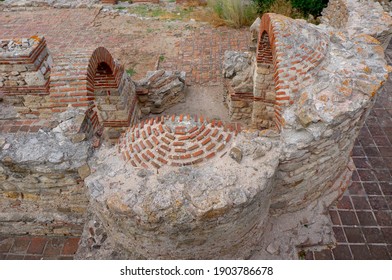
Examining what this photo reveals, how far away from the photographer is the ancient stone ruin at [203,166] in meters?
3.29

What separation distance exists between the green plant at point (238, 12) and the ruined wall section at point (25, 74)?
602 centimetres

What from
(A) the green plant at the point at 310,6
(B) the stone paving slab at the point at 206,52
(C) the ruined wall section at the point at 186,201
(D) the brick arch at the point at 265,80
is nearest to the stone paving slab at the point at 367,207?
(C) the ruined wall section at the point at 186,201

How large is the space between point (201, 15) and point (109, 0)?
3.72 m

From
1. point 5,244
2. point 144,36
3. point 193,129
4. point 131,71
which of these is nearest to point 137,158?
point 193,129

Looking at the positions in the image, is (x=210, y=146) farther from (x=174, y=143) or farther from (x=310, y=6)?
(x=310, y=6)

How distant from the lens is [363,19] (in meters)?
6.74

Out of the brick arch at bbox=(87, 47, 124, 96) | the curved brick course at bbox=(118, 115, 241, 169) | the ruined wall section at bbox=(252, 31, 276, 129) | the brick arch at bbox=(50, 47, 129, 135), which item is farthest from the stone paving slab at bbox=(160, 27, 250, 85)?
the curved brick course at bbox=(118, 115, 241, 169)

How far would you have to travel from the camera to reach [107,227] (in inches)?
148

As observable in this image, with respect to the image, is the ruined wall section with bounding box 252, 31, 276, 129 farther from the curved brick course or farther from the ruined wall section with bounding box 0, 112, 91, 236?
the ruined wall section with bounding box 0, 112, 91, 236

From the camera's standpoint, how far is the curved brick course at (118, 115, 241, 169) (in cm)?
348

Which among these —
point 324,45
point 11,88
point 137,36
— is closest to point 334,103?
point 324,45

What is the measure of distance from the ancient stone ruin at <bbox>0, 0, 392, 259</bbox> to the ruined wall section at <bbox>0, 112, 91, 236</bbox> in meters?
0.02

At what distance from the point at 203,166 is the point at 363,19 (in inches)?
219

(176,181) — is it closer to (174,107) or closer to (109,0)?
(174,107)
